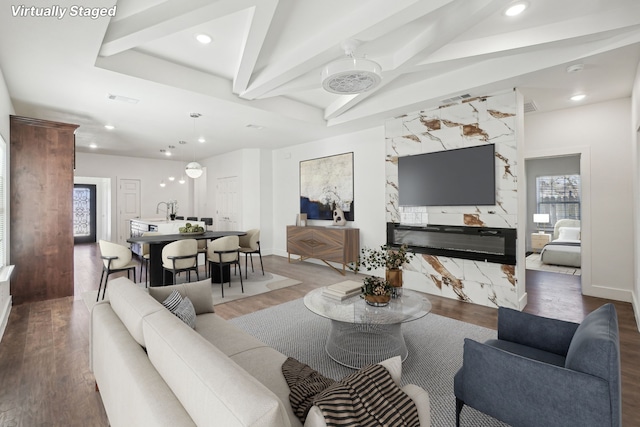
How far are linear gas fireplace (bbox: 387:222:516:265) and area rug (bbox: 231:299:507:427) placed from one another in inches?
44.0

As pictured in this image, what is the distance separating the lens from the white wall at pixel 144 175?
28.7 feet

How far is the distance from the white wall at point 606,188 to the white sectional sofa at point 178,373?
15.8 feet

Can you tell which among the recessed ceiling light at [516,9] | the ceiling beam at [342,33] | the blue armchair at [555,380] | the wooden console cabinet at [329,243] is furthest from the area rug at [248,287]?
the recessed ceiling light at [516,9]

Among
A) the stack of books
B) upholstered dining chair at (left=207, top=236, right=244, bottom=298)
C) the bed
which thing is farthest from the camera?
the bed

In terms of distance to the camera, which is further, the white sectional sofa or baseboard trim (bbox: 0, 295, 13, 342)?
baseboard trim (bbox: 0, 295, 13, 342)

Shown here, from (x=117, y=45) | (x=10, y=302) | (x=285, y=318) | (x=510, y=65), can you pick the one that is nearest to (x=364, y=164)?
(x=510, y=65)

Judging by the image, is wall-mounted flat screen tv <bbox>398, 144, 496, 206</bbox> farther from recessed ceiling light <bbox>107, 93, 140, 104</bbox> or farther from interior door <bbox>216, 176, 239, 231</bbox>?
interior door <bbox>216, 176, 239, 231</bbox>

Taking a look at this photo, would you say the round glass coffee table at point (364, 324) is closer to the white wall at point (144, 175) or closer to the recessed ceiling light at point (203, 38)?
the recessed ceiling light at point (203, 38)

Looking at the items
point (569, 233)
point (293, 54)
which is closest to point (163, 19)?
point (293, 54)

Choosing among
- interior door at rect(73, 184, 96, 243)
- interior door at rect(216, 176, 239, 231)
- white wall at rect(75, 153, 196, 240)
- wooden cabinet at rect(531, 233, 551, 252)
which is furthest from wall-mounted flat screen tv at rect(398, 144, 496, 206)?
interior door at rect(73, 184, 96, 243)

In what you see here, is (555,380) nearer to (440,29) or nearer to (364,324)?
(364,324)

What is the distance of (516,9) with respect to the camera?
2672mm

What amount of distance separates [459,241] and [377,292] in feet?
7.44

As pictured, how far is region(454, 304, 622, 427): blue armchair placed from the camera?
136 cm
